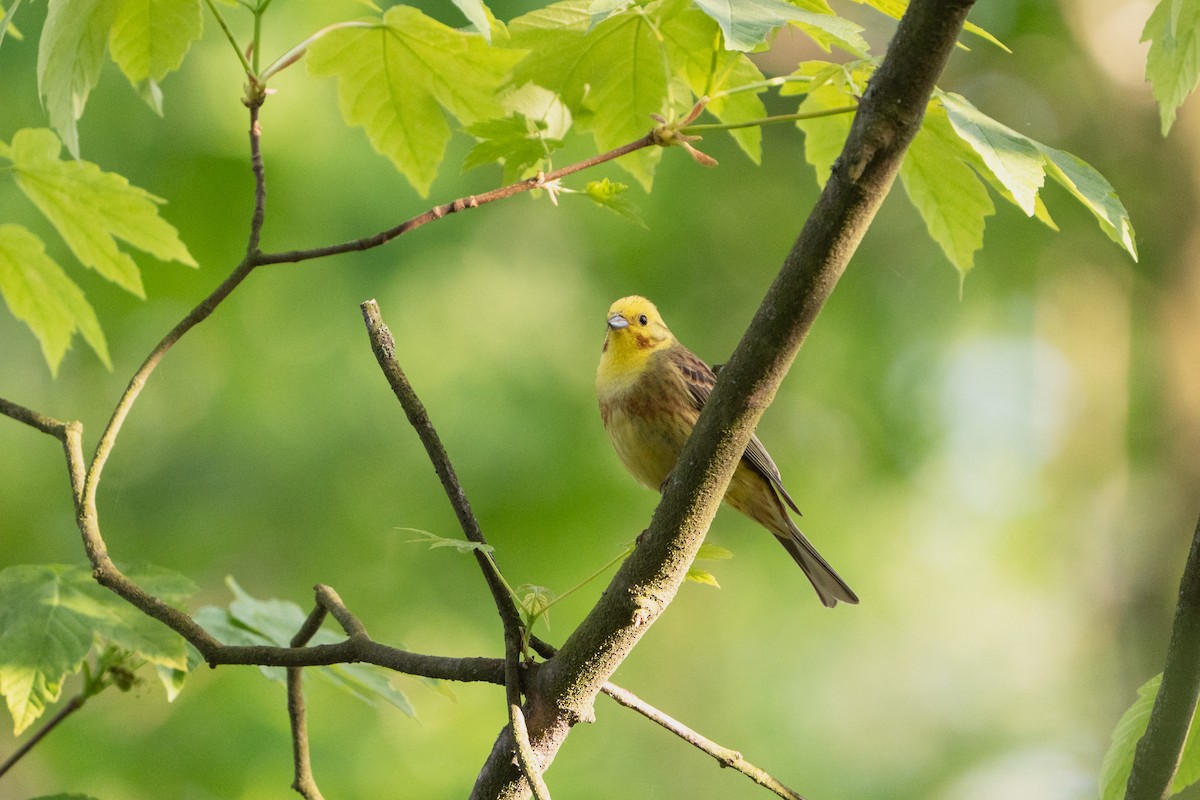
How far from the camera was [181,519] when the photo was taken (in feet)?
18.8

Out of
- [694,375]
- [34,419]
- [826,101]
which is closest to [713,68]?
[826,101]

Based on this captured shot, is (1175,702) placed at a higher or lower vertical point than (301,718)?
higher

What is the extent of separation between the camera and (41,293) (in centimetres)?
190

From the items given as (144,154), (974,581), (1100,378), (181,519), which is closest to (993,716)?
(974,581)

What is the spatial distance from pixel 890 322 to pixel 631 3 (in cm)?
634

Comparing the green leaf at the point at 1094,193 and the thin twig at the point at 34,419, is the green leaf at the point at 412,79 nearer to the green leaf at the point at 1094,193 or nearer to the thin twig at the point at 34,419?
the thin twig at the point at 34,419

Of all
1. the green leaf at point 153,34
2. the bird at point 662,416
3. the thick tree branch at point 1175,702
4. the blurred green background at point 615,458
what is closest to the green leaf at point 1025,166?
the thick tree branch at point 1175,702

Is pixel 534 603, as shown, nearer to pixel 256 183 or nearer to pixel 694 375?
pixel 256 183

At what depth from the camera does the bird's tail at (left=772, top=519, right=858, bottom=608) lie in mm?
3209

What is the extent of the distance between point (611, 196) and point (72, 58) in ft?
2.22

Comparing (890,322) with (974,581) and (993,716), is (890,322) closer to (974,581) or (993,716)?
(974,581)

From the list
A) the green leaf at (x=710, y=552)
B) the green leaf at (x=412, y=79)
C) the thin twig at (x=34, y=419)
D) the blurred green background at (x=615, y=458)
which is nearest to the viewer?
the green leaf at (x=710, y=552)

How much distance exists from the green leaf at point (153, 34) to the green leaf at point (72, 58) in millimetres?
89

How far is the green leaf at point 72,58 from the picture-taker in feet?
4.51
